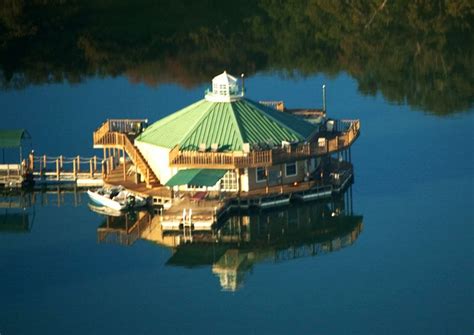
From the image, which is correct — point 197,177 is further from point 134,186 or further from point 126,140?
point 126,140

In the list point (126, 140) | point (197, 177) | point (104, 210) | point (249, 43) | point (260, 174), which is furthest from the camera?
point (249, 43)

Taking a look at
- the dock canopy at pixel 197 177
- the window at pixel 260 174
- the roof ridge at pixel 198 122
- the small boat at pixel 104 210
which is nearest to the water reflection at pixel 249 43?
the roof ridge at pixel 198 122

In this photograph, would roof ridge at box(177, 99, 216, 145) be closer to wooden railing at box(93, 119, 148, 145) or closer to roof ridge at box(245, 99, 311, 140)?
roof ridge at box(245, 99, 311, 140)

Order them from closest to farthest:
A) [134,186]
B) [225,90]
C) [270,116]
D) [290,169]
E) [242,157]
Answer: [242,157]
[290,169]
[134,186]
[270,116]
[225,90]

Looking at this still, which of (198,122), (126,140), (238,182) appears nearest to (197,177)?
(238,182)

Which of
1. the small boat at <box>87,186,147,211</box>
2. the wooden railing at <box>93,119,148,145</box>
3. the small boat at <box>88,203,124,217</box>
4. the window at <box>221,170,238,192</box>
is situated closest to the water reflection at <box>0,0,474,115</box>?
the wooden railing at <box>93,119,148,145</box>

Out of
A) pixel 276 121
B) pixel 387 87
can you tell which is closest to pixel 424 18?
pixel 387 87

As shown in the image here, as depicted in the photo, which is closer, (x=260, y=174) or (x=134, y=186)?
(x=260, y=174)

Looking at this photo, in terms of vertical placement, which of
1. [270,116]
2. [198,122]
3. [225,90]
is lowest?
[198,122]

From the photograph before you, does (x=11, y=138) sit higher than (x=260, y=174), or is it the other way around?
(x=11, y=138)
